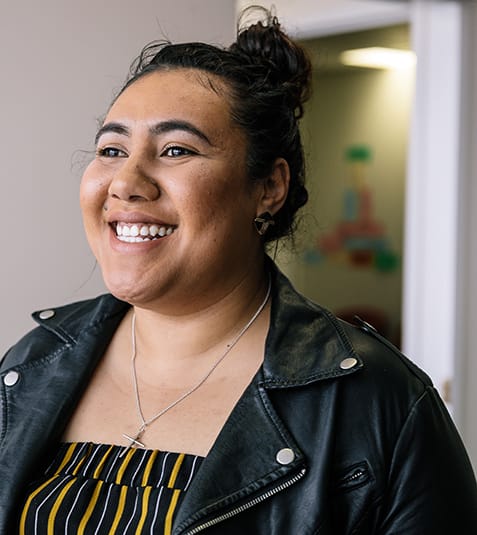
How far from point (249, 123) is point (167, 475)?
0.58m

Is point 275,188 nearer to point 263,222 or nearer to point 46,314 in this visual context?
point 263,222

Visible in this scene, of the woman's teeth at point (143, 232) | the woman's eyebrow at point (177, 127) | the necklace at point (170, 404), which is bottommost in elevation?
the necklace at point (170, 404)

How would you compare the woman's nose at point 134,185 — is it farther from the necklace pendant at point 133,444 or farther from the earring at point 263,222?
the necklace pendant at point 133,444

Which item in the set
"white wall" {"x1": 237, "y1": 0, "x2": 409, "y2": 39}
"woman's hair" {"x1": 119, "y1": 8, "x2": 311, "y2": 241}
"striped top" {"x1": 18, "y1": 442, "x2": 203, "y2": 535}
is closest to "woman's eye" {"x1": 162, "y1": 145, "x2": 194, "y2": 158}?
"woman's hair" {"x1": 119, "y1": 8, "x2": 311, "y2": 241}

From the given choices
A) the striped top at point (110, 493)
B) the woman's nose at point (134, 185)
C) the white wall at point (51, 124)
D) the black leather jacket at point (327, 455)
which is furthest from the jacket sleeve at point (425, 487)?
the white wall at point (51, 124)

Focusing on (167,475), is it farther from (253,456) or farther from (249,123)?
(249,123)

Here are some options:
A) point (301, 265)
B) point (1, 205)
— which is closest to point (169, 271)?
point (1, 205)

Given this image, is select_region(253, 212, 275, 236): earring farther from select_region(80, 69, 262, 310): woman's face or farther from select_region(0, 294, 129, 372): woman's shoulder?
select_region(0, 294, 129, 372): woman's shoulder

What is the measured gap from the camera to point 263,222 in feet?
5.67

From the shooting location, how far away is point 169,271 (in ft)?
5.21

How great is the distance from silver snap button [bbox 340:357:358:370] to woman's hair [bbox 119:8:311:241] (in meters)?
0.33

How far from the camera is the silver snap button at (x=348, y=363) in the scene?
1.56 m

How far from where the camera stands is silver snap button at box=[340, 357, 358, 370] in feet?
5.13

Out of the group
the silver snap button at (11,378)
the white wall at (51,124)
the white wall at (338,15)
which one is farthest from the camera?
the white wall at (338,15)
